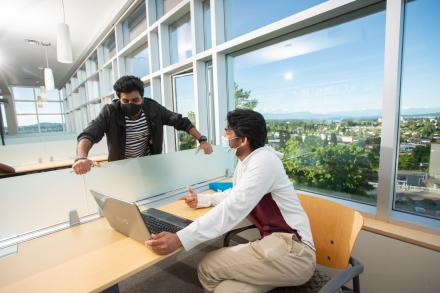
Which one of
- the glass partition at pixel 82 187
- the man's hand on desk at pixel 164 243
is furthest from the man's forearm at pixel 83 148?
the man's hand on desk at pixel 164 243

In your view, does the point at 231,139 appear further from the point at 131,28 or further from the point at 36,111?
the point at 36,111

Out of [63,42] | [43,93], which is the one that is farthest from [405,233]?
[43,93]

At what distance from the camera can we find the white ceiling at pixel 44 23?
11.9ft

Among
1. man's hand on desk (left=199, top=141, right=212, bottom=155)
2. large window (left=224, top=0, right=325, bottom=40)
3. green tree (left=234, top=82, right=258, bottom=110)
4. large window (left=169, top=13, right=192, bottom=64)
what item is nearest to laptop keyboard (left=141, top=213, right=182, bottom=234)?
man's hand on desk (left=199, top=141, right=212, bottom=155)

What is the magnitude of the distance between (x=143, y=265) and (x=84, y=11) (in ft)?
15.0

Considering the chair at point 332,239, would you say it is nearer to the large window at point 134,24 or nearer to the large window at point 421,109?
the large window at point 421,109

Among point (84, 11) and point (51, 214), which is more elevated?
point (84, 11)

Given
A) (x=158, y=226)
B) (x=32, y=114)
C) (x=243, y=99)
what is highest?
(x=32, y=114)

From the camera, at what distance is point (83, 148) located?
145 cm

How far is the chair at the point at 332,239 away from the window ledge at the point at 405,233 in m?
0.37

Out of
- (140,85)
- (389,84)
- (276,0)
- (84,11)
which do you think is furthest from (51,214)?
(84,11)

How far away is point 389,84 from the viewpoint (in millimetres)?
1339

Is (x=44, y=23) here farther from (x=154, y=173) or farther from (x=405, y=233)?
(x=405, y=233)

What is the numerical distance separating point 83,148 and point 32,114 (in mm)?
10331
